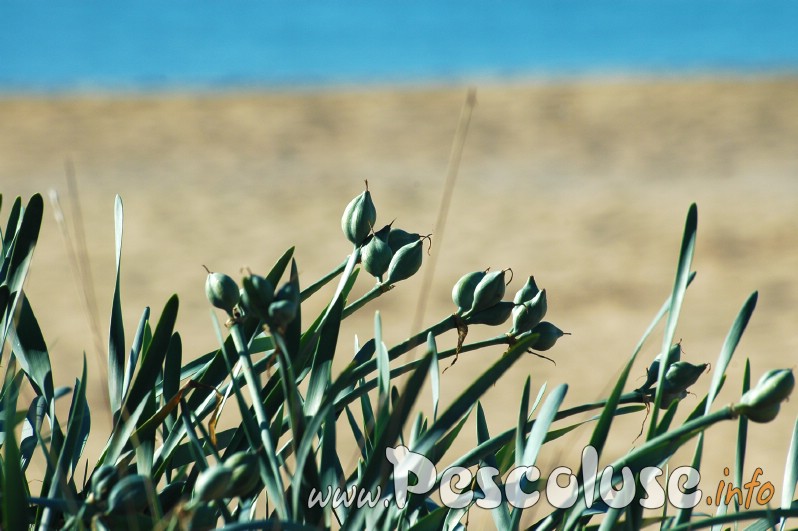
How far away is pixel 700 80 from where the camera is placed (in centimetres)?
1035

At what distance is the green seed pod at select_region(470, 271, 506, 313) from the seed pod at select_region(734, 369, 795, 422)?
0.50 feet

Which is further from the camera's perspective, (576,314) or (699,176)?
(699,176)

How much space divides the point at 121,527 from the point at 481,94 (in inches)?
404

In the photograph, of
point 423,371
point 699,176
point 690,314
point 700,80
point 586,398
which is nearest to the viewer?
point 423,371

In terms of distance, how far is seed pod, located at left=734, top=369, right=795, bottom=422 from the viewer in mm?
451

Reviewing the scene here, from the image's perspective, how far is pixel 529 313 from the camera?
1.86 feet

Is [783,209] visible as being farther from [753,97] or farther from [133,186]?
[133,186]

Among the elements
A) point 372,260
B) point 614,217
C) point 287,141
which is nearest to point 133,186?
point 287,141

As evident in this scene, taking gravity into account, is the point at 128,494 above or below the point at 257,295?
below

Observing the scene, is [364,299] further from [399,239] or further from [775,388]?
[775,388]

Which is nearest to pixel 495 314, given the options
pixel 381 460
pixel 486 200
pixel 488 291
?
pixel 488 291

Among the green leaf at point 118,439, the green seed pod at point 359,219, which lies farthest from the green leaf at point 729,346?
the green leaf at point 118,439

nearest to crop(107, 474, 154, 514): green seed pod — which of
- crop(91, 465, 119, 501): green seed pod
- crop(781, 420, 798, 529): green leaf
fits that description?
crop(91, 465, 119, 501): green seed pod

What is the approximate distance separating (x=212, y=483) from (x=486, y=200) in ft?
23.9
